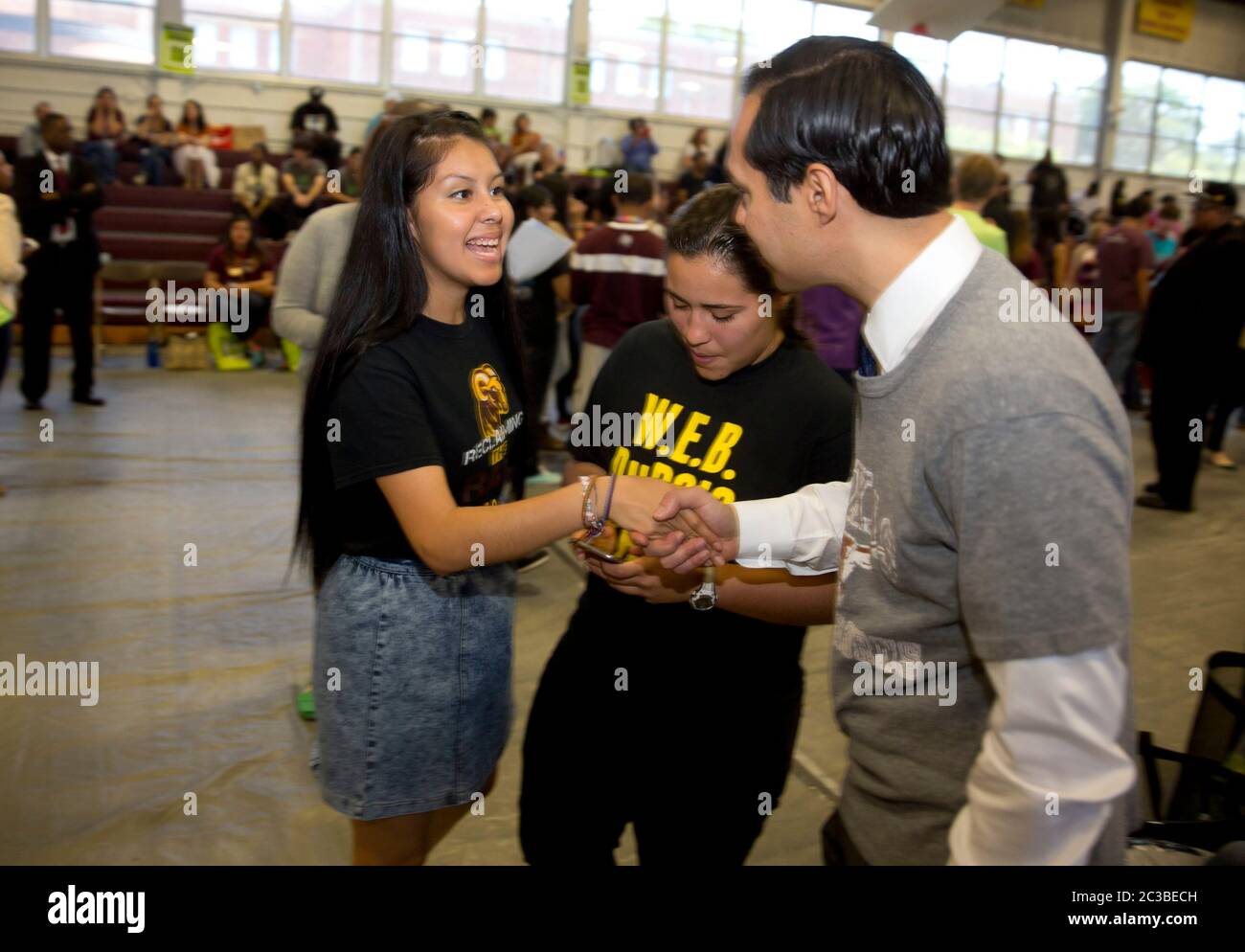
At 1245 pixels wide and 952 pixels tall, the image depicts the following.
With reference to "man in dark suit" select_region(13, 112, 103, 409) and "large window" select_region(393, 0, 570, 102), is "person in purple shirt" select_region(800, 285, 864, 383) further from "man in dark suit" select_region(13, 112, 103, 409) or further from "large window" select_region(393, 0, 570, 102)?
"large window" select_region(393, 0, 570, 102)

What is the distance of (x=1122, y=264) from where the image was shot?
25.3ft

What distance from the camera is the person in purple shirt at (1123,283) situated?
7.72m

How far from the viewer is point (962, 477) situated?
3.12 ft

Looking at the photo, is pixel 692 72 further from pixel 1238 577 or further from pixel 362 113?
pixel 1238 577

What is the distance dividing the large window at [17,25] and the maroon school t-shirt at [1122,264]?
13467 millimetres

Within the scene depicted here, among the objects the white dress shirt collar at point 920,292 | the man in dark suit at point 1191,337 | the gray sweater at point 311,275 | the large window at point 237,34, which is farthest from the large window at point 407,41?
the white dress shirt collar at point 920,292

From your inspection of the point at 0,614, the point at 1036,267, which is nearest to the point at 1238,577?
the point at 1036,267

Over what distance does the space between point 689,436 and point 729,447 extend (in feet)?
0.26

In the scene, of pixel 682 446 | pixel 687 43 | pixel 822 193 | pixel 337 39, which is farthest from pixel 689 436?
pixel 687 43

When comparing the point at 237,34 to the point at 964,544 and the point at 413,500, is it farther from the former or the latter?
the point at 964,544

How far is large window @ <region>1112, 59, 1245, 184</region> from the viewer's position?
20.6 m

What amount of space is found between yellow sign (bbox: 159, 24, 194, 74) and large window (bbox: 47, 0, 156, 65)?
34 cm

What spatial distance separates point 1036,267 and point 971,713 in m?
6.65
